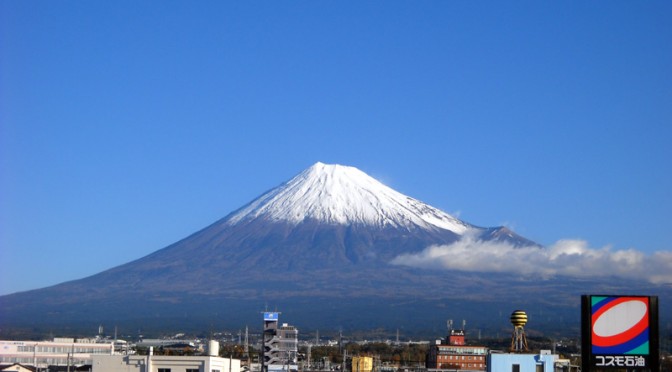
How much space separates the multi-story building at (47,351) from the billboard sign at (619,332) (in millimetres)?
62130

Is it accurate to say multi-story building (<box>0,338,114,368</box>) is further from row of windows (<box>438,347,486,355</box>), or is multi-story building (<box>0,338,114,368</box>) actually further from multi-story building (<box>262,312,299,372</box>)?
multi-story building (<box>262,312,299,372</box>)

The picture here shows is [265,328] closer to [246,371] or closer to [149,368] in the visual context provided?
[246,371]

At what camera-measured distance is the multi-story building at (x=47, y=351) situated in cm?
9356

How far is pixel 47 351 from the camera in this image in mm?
99625

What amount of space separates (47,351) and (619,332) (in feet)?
237

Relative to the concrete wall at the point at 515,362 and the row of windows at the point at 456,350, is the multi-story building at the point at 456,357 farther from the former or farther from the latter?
the concrete wall at the point at 515,362

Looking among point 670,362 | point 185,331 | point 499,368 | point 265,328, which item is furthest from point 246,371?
point 185,331

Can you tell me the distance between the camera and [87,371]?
68.9 metres

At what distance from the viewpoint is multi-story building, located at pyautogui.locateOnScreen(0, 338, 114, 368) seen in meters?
93.6

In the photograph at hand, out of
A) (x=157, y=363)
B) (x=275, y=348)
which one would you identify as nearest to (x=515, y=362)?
(x=275, y=348)

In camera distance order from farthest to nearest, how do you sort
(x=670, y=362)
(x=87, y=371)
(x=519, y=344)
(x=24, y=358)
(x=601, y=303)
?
(x=670, y=362) < (x=24, y=358) < (x=519, y=344) < (x=87, y=371) < (x=601, y=303)

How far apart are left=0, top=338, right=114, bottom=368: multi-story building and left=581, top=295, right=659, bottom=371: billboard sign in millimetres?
62130

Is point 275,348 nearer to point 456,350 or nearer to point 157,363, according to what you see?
point 157,363

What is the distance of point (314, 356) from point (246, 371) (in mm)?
62116
